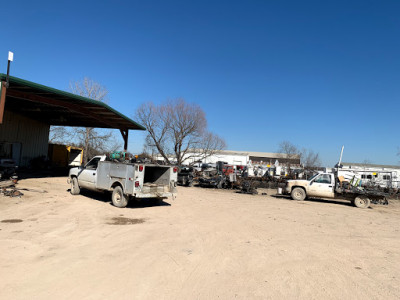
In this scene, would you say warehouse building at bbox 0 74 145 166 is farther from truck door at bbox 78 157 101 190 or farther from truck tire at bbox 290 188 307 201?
truck tire at bbox 290 188 307 201

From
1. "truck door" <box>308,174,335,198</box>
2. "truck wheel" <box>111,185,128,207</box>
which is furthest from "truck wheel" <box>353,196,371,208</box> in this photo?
"truck wheel" <box>111,185,128,207</box>

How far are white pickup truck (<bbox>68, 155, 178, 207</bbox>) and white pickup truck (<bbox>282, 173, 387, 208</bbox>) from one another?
9.64 meters

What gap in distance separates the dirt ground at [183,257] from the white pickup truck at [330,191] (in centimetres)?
715

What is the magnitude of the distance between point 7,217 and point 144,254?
15.8ft

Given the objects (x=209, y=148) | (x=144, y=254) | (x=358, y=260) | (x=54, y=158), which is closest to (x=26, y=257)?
(x=144, y=254)

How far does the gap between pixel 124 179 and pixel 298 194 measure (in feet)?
38.7

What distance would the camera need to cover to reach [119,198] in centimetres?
1047

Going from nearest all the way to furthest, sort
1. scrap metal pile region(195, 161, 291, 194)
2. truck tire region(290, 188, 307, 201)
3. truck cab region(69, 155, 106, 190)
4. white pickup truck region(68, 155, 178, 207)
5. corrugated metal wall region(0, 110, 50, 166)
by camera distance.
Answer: white pickup truck region(68, 155, 178, 207)
truck cab region(69, 155, 106, 190)
truck tire region(290, 188, 307, 201)
scrap metal pile region(195, 161, 291, 194)
corrugated metal wall region(0, 110, 50, 166)

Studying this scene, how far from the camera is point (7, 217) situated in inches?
305

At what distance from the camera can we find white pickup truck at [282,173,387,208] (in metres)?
16.1

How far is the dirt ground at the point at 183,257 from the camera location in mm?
3963

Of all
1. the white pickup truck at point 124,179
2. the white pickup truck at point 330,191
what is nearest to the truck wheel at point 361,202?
the white pickup truck at point 330,191

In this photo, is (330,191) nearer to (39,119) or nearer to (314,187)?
(314,187)

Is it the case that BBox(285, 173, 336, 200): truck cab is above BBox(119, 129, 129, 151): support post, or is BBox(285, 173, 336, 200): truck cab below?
below
